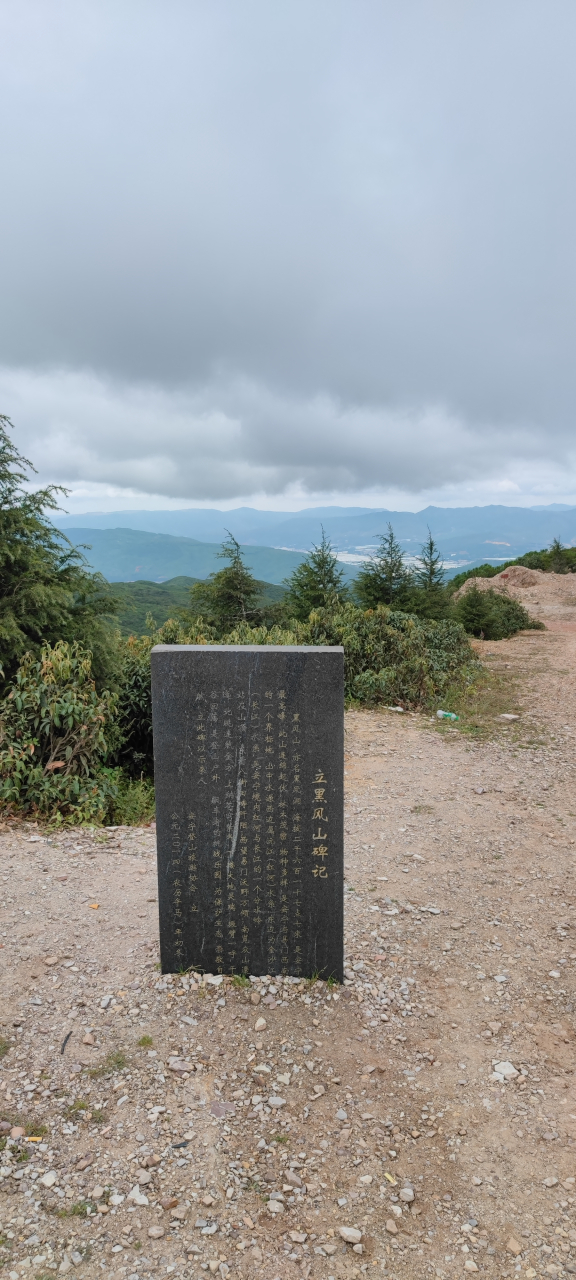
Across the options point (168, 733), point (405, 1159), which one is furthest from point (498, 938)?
point (168, 733)

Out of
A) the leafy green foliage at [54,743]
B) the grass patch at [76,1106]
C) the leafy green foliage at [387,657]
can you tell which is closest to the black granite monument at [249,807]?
the grass patch at [76,1106]

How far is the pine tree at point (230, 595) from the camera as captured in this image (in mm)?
14609

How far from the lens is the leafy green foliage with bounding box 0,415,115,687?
24.2ft

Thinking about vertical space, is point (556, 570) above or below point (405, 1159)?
above

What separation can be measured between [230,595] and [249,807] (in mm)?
11230

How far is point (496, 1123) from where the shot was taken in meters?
3.11

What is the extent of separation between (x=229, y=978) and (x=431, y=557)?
53.0 ft

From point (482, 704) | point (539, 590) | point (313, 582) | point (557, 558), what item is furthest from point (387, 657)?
point (557, 558)

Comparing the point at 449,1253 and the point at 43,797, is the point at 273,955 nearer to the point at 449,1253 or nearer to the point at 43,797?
the point at 449,1253

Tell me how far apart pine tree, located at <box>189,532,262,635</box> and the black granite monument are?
34.8 feet

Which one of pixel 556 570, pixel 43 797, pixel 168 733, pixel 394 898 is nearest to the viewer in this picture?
pixel 168 733

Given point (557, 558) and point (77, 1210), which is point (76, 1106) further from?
point (557, 558)

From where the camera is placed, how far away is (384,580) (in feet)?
52.6

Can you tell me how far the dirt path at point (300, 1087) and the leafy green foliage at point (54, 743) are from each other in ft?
2.43
